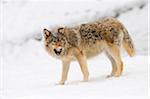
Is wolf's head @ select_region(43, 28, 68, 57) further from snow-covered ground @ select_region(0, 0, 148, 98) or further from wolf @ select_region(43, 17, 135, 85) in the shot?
snow-covered ground @ select_region(0, 0, 148, 98)

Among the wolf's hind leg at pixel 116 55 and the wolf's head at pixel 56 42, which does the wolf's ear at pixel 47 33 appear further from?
the wolf's hind leg at pixel 116 55

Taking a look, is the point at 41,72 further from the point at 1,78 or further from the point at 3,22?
the point at 3,22

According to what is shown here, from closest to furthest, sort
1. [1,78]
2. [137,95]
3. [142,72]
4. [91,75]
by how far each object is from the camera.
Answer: [137,95], [142,72], [91,75], [1,78]

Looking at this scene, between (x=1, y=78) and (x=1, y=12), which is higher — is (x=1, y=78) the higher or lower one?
the lower one

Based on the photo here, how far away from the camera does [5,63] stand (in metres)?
15.8

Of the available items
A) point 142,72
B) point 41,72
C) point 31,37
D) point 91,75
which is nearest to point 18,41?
point 31,37

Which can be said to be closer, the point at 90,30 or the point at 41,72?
the point at 90,30

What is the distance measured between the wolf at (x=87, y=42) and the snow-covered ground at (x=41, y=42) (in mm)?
386

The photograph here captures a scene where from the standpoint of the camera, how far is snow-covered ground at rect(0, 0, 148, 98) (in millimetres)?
12289

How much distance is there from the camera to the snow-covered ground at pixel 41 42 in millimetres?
12289

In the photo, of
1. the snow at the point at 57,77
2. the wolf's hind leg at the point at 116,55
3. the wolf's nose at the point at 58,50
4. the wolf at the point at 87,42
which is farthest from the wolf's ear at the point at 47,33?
the wolf's hind leg at the point at 116,55

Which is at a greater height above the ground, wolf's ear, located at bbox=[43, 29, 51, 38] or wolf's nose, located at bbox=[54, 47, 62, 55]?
wolf's ear, located at bbox=[43, 29, 51, 38]

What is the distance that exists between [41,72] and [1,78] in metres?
0.94

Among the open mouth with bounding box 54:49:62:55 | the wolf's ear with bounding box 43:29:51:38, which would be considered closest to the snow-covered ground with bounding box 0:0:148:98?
the open mouth with bounding box 54:49:62:55
